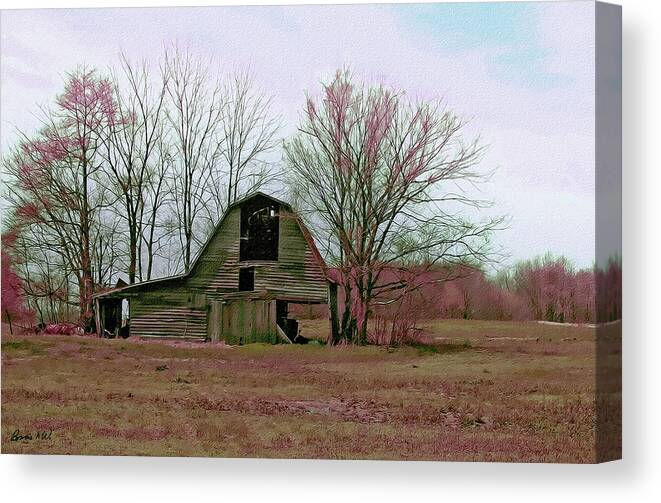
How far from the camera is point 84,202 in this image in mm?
14273

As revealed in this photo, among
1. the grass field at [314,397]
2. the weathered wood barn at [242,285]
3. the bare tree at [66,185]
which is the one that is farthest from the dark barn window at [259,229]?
the bare tree at [66,185]

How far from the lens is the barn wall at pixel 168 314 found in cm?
1409

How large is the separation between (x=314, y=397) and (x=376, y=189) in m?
2.46

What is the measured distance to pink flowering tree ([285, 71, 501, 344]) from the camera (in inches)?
533

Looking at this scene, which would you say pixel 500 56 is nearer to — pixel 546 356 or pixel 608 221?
pixel 608 221

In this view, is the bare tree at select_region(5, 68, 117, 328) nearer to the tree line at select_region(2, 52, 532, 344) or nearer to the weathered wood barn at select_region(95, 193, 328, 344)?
the tree line at select_region(2, 52, 532, 344)

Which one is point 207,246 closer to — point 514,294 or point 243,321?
point 243,321

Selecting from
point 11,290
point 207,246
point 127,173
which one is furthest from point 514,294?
point 11,290

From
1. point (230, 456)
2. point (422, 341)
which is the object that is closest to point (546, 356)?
point (422, 341)

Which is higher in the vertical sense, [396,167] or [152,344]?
[396,167]

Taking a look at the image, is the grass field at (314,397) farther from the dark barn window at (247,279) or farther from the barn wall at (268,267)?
the dark barn window at (247,279)

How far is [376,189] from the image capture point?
1380cm

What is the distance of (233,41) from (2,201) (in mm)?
3341

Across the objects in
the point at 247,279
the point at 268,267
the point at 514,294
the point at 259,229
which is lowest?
the point at 514,294
